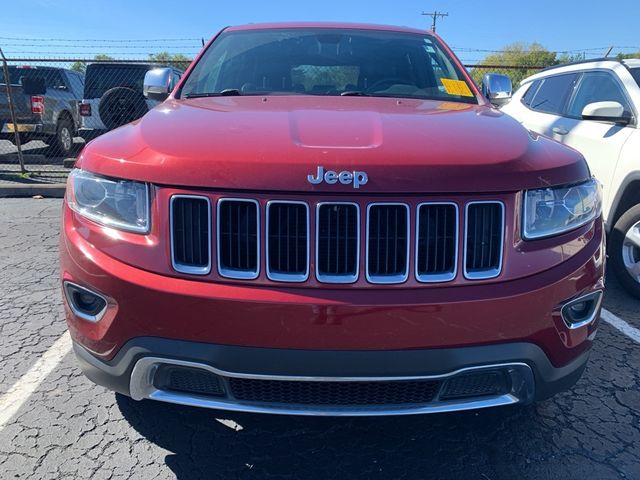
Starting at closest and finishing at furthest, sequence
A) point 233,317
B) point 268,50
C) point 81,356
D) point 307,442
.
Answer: point 233,317 < point 81,356 < point 307,442 < point 268,50

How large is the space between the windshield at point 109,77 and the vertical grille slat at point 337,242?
9.80 meters

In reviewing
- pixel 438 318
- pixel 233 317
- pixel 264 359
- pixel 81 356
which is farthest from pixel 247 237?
pixel 81 356

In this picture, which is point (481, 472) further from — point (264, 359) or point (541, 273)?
point (264, 359)

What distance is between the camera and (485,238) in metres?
A: 1.89

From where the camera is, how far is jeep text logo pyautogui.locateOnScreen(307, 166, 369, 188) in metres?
1.79

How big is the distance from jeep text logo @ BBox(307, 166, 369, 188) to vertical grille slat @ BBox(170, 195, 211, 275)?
0.37 meters

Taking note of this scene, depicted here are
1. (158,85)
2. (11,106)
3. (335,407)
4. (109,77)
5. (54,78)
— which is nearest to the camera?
(335,407)

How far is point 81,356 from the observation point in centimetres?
206

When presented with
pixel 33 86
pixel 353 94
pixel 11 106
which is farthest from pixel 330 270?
pixel 33 86

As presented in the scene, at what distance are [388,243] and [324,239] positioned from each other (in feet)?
0.70

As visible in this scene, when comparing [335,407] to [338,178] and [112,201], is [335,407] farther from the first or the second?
[112,201]

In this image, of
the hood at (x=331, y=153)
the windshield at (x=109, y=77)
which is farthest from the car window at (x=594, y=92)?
the windshield at (x=109, y=77)

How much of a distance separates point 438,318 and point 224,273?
2.34 ft

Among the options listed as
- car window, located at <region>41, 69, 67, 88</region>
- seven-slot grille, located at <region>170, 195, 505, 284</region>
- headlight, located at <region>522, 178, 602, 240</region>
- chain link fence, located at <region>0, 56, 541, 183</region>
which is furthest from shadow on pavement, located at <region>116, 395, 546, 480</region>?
car window, located at <region>41, 69, 67, 88</region>
